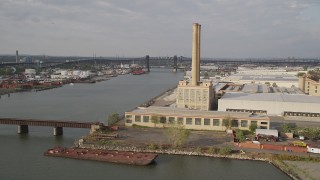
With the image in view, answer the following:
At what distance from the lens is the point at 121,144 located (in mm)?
8492

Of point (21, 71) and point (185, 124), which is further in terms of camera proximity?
point (21, 71)

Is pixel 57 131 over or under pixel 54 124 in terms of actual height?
under

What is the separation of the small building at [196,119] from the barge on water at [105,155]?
2.42 meters

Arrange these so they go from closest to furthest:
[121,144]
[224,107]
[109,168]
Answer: [109,168] → [121,144] → [224,107]

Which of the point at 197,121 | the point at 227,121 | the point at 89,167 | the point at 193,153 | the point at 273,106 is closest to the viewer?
the point at 89,167

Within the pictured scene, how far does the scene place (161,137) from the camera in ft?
30.1

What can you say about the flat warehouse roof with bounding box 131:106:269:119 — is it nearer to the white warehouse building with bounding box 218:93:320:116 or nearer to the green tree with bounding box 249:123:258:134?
the green tree with bounding box 249:123:258:134

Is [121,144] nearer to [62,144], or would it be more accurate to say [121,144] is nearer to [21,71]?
[62,144]

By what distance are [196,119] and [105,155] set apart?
10.7 ft

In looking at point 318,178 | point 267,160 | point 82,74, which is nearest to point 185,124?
point 267,160

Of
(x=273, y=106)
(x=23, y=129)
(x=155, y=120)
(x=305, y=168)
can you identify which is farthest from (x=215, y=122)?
(x=23, y=129)

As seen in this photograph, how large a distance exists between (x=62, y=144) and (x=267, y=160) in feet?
15.6

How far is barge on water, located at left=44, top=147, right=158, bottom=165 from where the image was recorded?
7465mm

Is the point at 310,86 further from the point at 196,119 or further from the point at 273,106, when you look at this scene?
the point at 196,119
